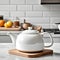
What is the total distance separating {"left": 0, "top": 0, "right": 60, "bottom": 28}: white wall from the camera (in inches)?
139

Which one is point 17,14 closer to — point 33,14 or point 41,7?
point 33,14

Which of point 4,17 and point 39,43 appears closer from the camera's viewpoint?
point 39,43

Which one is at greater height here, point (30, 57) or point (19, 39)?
point (19, 39)

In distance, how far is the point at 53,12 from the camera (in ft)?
11.6

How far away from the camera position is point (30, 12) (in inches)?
140

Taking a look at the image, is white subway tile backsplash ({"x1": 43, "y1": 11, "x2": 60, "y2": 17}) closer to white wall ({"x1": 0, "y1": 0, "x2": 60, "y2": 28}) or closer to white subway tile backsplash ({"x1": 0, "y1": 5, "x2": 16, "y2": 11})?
white wall ({"x1": 0, "y1": 0, "x2": 60, "y2": 28})

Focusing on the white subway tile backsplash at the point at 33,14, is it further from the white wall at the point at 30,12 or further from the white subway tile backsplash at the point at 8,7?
the white subway tile backsplash at the point at 8,7

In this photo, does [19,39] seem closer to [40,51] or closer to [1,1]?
[40,51]

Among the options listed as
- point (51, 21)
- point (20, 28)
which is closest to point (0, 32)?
point (20, 28)

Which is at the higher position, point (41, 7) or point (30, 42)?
point (41, 7)

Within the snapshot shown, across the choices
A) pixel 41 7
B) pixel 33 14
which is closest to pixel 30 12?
pixel 33 14

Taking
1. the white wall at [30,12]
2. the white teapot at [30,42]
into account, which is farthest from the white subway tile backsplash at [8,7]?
the white teapot at [30,42]

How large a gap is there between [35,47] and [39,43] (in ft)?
0.12

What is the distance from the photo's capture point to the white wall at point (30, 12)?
3525mm
